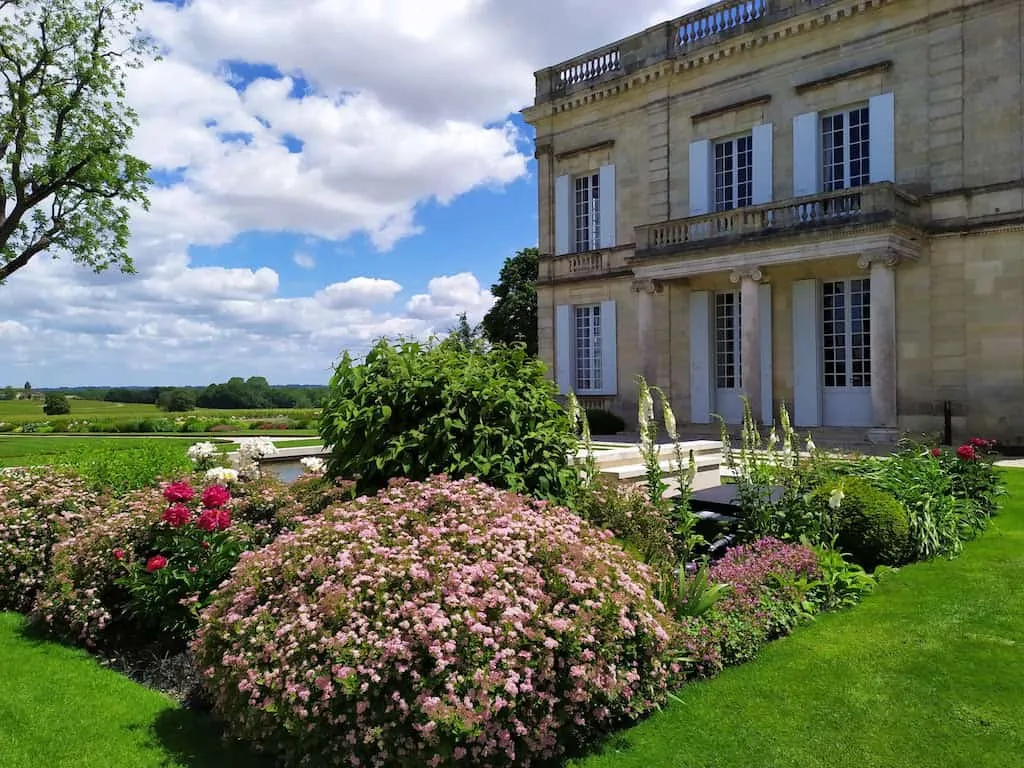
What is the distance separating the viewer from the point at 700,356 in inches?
831

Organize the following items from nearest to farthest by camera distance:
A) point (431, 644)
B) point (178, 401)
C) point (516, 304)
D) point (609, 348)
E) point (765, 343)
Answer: point (431, 644)
point (765, 343)
point (609, 348)
point (516, 304)
point (178, 401)

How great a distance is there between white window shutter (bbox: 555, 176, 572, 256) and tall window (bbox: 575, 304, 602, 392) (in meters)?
2.16

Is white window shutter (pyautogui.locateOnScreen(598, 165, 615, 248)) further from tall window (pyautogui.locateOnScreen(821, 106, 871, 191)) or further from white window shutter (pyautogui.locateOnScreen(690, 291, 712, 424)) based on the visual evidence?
tall window (pyautogui.locateOnScreen(821, 106, 871, 191))

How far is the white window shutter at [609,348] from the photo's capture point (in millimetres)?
22922

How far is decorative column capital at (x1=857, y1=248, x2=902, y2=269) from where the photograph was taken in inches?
639

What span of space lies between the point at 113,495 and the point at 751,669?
6.29 m

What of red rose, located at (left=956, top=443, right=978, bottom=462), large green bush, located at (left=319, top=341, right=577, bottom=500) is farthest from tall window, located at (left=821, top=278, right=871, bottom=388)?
large green bush, located at (left=319, top=341, right=577, bottom=500)

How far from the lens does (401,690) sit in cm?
338

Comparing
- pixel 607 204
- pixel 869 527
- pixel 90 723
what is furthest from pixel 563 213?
pixel 90 723

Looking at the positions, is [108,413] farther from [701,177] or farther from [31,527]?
[31,527]

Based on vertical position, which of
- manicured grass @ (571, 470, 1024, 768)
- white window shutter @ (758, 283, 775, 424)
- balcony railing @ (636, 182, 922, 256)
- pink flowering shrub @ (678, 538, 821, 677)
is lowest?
manicured grass @ (571, 470, 1024, 768)

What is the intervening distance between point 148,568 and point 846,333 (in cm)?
1734

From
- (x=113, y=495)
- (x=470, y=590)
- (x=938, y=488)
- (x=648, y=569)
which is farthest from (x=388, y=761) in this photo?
(x=938, y=488)

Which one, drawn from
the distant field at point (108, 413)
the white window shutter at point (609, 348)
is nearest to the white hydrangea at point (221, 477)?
the white window shutter at point (609, 348)
